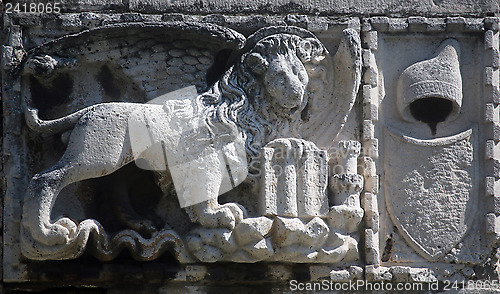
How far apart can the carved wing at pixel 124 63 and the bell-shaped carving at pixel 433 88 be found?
1303mm

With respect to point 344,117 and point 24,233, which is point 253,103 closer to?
point 344,117

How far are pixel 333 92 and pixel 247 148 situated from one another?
0.81m

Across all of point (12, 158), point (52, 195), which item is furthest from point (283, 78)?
point (12, 158)

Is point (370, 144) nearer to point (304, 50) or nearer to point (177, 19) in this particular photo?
point (304, 50)

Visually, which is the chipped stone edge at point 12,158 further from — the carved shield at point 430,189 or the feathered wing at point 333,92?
the carved shield at point 430,189

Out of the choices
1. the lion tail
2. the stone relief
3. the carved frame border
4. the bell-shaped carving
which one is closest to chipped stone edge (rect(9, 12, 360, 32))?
the stone relief

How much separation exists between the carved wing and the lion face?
0.23 m

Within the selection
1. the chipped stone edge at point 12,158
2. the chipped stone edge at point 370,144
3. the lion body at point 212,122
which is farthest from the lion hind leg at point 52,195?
the chipped stone edge at point 370,144

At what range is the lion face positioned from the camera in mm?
7695

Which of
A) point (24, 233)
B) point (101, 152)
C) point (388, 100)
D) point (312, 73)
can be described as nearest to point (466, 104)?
point (388, 100)

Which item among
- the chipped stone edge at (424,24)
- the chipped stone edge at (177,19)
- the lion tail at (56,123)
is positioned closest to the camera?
the lion tail at (56,123)

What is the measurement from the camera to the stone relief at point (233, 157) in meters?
7.38

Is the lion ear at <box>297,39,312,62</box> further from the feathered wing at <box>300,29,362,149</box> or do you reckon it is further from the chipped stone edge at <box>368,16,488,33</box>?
the chipped stone edge at <box>368,16,488,33</box>

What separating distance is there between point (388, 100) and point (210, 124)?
1424 millimetres
